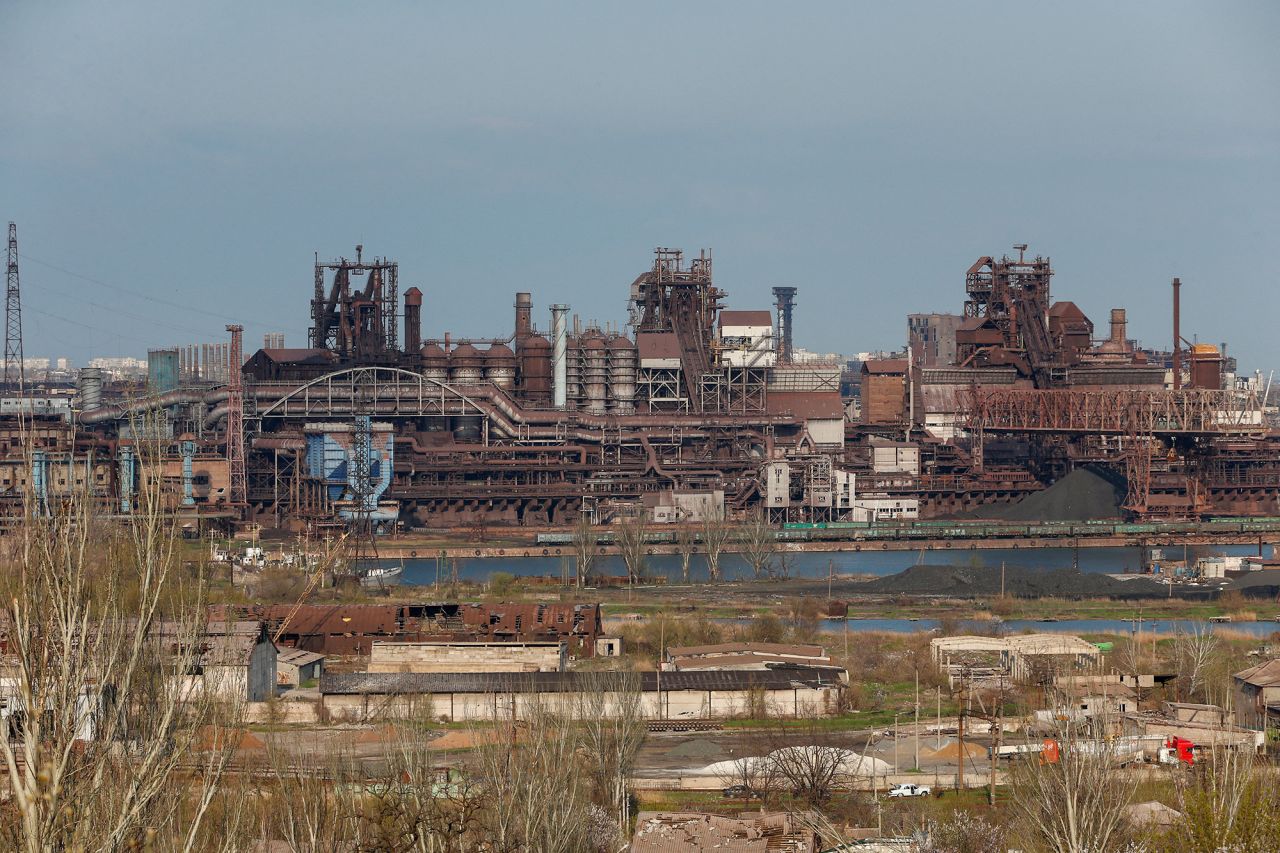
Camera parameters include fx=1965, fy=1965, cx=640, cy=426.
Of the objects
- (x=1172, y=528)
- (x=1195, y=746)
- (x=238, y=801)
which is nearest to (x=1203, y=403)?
(x=1172, y=528)

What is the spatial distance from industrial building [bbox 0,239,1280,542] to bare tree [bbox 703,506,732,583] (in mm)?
2700

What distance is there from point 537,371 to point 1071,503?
21.1m

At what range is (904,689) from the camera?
3262cm

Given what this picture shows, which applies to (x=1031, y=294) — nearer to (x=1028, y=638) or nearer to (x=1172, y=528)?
(x=1172, y=528)

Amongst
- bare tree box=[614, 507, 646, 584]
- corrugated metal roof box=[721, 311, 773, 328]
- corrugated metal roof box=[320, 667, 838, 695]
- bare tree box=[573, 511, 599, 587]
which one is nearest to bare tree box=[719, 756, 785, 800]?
corrugated metal roof box=[320, 667, 838, 695]

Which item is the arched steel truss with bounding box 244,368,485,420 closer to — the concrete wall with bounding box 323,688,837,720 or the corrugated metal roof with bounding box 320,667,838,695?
the corrugated metal roof with bounding box 320,667,838,695

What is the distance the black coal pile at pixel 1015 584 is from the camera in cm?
4769

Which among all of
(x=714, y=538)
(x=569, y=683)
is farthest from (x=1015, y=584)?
(x=569, y=683)

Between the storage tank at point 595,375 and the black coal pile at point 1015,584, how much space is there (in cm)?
2641

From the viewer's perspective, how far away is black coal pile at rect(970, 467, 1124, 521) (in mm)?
68625

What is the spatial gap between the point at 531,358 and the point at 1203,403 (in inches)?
999

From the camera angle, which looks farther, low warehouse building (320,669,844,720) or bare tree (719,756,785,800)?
low warehouse building (320,669,844,720)

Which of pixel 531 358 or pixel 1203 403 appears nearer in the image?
pixel 1203 403

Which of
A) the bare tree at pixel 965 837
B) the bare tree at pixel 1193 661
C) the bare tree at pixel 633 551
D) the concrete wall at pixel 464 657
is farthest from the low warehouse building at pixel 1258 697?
the bare tree at pixel 633 551
